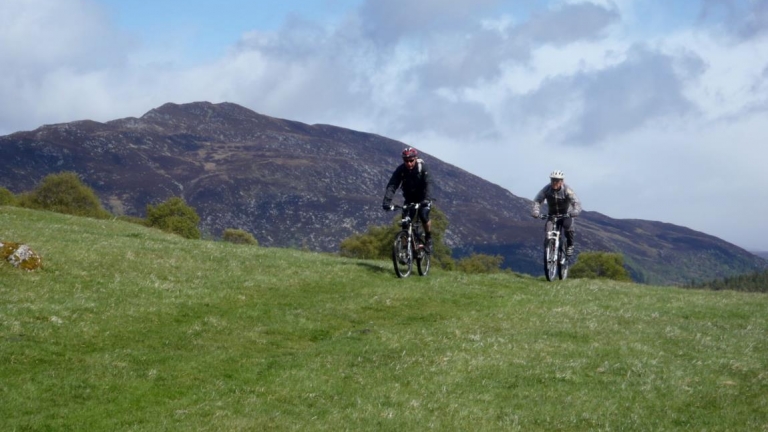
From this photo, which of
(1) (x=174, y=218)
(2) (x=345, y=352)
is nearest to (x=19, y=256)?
(2) (x=345, y=352)

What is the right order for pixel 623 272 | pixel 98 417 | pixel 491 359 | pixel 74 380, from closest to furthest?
pixel 98 417
pixel 74 380
pixel 491 359
pixel 623 272

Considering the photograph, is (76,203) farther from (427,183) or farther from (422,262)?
(427,183)

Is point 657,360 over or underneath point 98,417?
over

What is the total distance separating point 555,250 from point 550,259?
1.45 feet

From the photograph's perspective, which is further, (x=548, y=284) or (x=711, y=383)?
(x=548, y=284)

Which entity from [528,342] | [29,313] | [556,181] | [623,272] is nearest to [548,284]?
[556,181]

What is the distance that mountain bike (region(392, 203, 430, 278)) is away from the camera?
1094 inches

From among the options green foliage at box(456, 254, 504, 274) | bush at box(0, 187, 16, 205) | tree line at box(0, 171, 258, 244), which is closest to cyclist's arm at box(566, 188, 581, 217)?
tree line at box(0, 171, 258, 244)

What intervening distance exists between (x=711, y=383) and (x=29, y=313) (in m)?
14.7

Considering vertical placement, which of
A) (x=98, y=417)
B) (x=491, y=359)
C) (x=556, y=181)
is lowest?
(x=98, y=417)

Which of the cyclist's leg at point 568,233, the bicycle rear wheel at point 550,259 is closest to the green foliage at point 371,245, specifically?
the cyclist's leg at point 568,233

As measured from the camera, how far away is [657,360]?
1673 cm

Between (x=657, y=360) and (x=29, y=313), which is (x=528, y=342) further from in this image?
(x=29, y=313)

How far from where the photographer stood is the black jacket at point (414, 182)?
1096 inches
